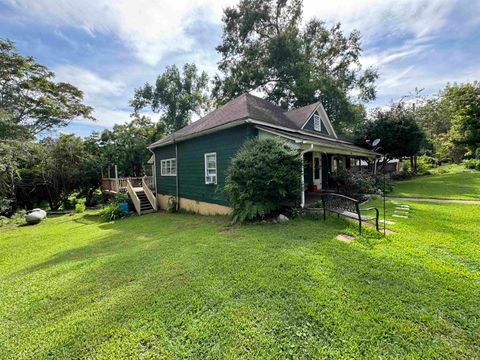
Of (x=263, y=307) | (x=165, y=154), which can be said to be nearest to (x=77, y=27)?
(x=165, y=154)

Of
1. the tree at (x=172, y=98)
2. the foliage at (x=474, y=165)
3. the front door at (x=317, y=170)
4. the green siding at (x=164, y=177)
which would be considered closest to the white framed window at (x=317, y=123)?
the front door at (x=317, y=170)

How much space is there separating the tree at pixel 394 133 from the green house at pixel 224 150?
11.4 feet

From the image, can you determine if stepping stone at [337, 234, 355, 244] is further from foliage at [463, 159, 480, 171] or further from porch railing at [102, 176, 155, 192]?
foliage at [463, 159, 480, 171]

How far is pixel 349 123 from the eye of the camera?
21.5 m

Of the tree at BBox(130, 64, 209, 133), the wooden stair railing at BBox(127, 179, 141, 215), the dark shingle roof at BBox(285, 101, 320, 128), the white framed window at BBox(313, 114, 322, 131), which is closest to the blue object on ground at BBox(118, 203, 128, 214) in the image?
the wooden stair railing at BBox(127, 179, 141, 215)

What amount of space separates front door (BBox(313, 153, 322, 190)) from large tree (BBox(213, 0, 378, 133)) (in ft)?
30.5

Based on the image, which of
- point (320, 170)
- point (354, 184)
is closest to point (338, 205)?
point (354, 184)

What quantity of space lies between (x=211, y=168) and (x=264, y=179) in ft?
13.3

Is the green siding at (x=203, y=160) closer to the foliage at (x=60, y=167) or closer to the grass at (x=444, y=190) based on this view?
the grass at (x=444, y=190)

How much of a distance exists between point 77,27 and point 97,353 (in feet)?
43.4

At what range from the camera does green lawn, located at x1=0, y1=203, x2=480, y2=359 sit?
7.43ft

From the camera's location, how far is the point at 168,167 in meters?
13.9

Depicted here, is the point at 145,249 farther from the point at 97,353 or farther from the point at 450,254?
the point at 450,254

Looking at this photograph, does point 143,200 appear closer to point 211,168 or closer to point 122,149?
point 211,168
